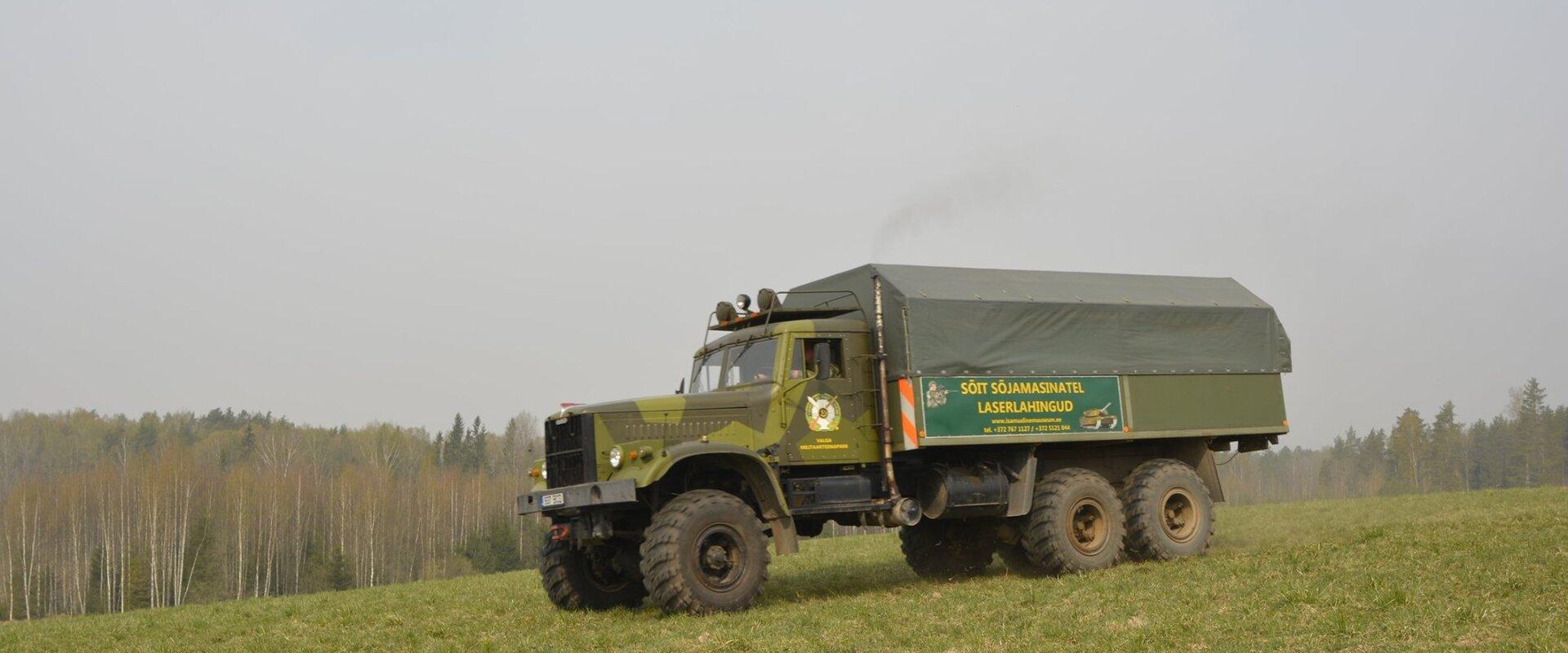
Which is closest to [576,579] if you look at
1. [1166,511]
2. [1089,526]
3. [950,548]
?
[950,548]

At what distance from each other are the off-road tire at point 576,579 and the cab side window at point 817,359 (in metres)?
2.72

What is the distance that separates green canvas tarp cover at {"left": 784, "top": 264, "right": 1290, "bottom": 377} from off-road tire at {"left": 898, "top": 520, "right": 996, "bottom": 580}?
260 cm

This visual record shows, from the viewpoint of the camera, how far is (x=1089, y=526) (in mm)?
14625

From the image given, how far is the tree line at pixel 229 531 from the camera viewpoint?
192 ft

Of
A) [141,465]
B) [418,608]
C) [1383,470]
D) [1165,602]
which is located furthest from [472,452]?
[1165,602]

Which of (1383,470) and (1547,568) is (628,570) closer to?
(1547,568)

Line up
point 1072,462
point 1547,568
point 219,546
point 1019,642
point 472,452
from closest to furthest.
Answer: point 1019,642 → point 1547,568 → point 1072,462 → point 219,546 → point 472,452

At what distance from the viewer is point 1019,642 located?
9.20m

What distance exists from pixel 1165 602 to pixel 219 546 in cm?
6112

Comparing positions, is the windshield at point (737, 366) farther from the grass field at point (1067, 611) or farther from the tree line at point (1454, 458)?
the tree line at point (1454, 458)

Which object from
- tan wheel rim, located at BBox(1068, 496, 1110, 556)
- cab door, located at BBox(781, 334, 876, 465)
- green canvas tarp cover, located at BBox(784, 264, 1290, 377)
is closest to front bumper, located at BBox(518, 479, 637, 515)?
cab door, located at BBox(781, 334, 876, 465)

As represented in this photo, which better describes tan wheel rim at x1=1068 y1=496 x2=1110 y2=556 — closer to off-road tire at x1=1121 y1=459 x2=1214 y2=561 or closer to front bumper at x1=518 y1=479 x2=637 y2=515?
off-road tire at x1=1121 y1=459 x2=1214 y2=561

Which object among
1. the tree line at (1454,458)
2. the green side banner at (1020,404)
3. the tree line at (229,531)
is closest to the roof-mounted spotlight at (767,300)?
the green side banner at (1020,404)

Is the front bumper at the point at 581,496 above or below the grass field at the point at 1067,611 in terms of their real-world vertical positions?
above
